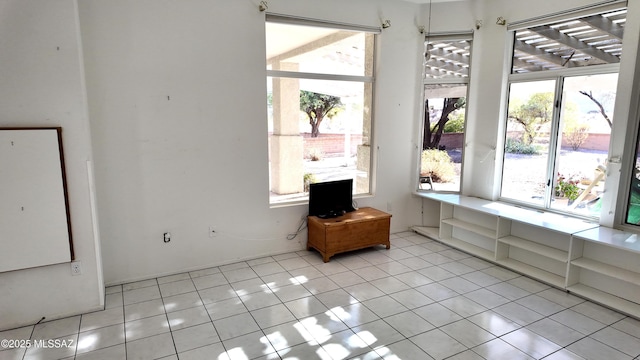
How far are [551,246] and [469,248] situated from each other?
94 centimetres

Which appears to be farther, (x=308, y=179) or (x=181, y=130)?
(x=308, y=179)

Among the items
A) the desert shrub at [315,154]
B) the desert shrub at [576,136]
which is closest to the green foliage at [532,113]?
the desert shrub at [576,136]

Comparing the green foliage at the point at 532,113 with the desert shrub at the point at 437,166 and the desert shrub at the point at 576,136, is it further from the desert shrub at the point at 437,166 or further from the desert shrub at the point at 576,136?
the desert shrub at the point at 437,166

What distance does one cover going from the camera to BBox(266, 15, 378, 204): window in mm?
4254

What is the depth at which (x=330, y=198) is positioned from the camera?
4.49 meters

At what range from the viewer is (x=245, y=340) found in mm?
2684

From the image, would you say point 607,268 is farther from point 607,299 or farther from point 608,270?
point 607,299

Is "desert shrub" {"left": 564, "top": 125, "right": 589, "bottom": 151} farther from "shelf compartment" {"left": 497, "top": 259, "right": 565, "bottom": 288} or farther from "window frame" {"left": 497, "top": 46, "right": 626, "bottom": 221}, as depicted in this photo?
"shelf compartment" {"left": 497, "top": 259, "right": 565, "bottom": 288}

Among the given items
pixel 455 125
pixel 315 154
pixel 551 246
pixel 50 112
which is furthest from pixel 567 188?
pixel 50 112

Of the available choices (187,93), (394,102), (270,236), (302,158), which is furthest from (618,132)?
(187,93)

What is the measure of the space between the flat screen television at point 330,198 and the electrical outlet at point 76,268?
2.41 m

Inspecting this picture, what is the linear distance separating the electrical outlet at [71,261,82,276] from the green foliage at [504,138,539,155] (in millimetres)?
4918

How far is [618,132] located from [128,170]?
484cm

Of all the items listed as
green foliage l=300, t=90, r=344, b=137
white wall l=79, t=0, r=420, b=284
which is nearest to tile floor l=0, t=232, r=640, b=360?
white wall l=79, t=0, r=420, b=284
